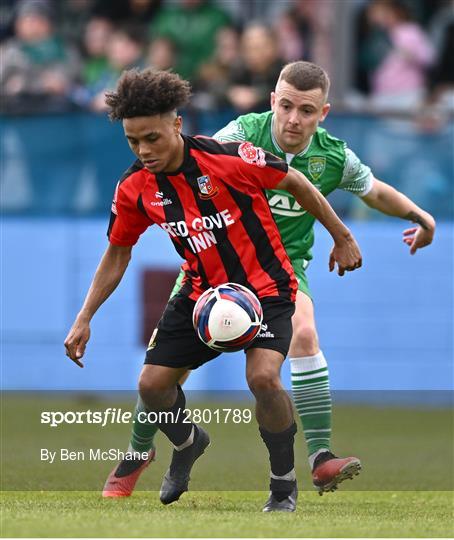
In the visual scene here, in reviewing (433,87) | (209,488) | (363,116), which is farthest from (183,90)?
(433,87)

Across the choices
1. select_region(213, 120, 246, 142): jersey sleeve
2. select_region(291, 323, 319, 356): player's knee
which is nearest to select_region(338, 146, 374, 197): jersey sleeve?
select_region(213, 120, 246, 142): jersey sleeve

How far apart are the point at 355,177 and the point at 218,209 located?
123 centimetres

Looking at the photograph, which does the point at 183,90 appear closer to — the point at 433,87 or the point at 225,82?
the point at 225,82

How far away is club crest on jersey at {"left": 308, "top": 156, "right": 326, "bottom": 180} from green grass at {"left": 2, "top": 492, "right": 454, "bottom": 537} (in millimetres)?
1699

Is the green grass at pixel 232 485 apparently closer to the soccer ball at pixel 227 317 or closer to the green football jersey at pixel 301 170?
the soccer ball at pixel 227 317

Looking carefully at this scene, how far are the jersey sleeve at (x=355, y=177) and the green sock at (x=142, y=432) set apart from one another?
160 cm

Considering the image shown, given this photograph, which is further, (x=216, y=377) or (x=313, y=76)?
(x=216, y=377)

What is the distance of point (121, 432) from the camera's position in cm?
990

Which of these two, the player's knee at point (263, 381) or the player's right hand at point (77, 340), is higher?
the player's right hand at point (77, 340)

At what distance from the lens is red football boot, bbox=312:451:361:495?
6.67m

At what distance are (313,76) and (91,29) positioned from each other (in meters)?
6.85

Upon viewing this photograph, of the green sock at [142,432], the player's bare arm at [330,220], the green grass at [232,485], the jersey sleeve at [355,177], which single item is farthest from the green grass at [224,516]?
the jersey sleeve at [355,177]

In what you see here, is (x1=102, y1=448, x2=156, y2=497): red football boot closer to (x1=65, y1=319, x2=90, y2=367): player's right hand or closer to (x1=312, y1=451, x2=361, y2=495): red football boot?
(x1=65, y1=319, x2=90, y2=367): player's right hand

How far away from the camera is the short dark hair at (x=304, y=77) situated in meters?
6.94
